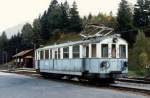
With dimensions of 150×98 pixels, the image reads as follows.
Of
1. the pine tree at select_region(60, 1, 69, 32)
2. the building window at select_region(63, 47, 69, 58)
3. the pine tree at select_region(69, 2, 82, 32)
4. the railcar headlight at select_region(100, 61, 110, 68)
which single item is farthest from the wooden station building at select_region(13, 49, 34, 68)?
the railcar headlight at select_region(100, 61, 110, 68)

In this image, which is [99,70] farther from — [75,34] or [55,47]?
[75,34]

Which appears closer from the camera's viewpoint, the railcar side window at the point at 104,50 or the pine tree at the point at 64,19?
the railcar side window at the point at 104,50

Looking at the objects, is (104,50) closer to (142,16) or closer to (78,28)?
(142,16)

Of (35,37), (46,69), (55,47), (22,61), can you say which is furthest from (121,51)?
(35,37)

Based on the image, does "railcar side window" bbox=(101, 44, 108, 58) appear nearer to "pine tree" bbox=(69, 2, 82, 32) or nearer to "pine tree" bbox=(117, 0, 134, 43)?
"pine tree" bbox=(117, 0, 134, 43)

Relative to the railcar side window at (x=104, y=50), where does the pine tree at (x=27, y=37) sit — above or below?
above

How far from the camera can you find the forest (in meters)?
63.3

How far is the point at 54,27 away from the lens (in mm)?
109188

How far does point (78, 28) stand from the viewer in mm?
103375

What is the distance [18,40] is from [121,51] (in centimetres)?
10606

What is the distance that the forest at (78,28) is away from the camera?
208ft

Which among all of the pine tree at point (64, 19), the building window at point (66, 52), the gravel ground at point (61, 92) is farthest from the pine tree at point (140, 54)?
the pine tree at point (64, 19)

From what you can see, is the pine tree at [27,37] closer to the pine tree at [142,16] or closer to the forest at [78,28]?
the forest at [78,28]

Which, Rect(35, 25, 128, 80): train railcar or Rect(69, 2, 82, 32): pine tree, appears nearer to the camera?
Rect(35, 25, 128, 80): train railcar
